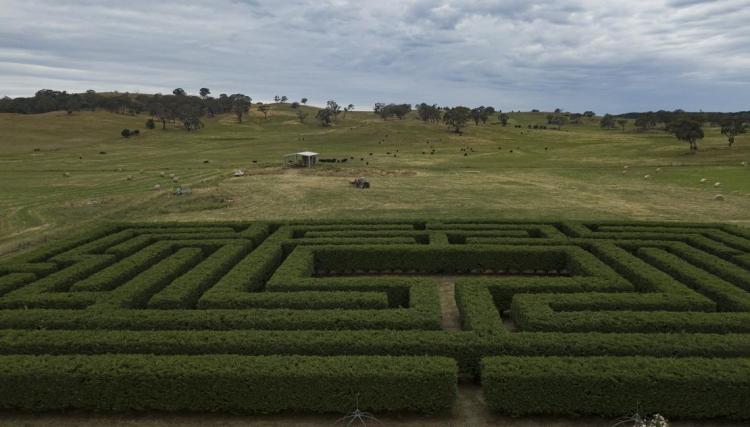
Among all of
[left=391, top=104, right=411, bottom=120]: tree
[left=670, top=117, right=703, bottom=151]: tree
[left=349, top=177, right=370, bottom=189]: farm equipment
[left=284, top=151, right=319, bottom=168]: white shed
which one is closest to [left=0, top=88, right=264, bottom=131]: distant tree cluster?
[left=391, top=104, right=411, bottom=120]: tree

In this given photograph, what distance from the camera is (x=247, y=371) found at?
503 inches

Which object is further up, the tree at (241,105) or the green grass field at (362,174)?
the tree at (241,105)

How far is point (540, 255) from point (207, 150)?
95776mm

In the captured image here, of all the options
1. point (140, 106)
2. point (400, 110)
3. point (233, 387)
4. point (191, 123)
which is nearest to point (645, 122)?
point (400, 110)

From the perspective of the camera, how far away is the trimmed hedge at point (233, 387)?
12578 millimetres

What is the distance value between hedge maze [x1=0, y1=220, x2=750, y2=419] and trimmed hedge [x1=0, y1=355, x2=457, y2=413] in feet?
0.16

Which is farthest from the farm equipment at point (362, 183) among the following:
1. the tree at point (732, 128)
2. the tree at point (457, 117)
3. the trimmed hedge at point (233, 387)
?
the tree at point (457, 117)

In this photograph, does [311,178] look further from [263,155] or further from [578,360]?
[578,360]

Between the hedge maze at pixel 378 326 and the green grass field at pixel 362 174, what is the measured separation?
14269mm

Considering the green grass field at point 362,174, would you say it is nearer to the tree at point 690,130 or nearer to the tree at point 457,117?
the tree at point 690,130

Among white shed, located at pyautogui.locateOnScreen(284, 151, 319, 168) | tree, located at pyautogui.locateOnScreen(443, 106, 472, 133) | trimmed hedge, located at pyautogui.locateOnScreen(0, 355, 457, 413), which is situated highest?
tree, located at pyautogui.locateOnScreen(443, 106, 472, 133)

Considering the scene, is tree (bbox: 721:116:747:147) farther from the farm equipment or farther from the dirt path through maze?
the dirt path through maze

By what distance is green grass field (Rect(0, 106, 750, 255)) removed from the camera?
134ft

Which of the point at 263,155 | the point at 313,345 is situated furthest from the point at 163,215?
the point at 263,155
